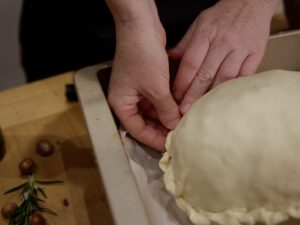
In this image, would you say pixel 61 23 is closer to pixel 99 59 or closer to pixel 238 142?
pixel 99 59

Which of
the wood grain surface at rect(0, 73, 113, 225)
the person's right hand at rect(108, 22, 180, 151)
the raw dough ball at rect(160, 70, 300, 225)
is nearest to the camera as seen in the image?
the raw dough ball at rect(160, 70, 300, 225)

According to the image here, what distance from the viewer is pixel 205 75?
64cm

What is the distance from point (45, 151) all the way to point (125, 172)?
0.31 metres

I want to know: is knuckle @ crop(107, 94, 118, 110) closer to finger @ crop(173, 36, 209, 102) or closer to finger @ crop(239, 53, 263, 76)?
finger @ crop(173, 36, 209, 102)

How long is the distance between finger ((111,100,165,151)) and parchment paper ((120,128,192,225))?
0.02 meters

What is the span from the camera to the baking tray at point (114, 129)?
0.49m

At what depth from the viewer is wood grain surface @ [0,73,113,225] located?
0.71m

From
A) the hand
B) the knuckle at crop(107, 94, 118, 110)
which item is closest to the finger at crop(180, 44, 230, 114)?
the hand

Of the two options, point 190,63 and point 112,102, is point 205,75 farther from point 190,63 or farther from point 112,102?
point 112,102

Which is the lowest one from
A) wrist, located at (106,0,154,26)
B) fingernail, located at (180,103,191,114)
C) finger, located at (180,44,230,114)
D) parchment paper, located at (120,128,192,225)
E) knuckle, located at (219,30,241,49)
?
parchment paper, located at (120,128,192,225)

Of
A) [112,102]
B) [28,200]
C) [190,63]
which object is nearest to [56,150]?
[28,200]

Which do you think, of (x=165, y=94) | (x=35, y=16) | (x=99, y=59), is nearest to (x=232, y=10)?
(x=165, y=94)

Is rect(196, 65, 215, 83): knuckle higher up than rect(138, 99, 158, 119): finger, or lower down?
higher up

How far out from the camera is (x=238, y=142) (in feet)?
1.64
